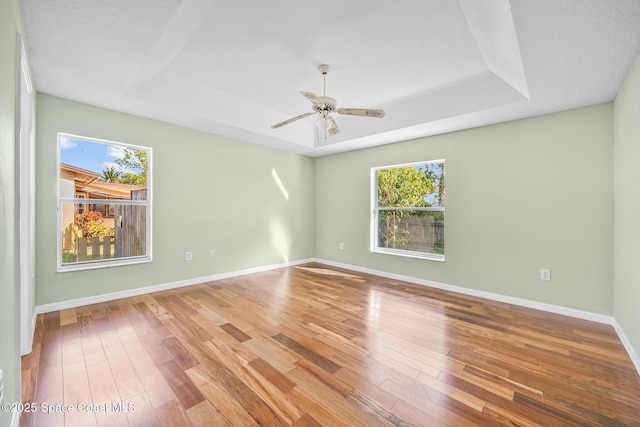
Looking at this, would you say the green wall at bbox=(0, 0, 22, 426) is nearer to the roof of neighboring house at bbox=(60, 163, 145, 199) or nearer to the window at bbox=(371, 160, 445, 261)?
the roof of neighboring house at bbox=(60, 163, 145, 199)

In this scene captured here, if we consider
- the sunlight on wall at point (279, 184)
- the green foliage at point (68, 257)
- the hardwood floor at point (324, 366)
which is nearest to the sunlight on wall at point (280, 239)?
the sunlight on wall at point (279, 184)

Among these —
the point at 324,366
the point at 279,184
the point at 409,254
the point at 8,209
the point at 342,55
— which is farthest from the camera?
the point at 279,184

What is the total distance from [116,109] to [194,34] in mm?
1767

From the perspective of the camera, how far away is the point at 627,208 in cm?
239

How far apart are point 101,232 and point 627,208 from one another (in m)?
5.56

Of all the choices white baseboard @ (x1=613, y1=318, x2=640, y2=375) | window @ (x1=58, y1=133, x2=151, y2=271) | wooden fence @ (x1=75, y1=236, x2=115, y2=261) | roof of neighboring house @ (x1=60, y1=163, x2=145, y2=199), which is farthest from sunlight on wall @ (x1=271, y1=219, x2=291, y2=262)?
white baseboard @ (x1=613, y1=318, x2=640, y2=375)

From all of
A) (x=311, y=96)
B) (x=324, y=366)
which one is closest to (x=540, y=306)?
(x=324, y=366)

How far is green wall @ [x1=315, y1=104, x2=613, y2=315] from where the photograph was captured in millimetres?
2922

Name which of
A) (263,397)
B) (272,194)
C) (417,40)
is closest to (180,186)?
(272,194)

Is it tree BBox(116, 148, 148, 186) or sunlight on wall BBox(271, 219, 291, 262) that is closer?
tree BBox(116, 148, 148, 186)

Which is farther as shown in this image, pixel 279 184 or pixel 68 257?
pixel 279 184

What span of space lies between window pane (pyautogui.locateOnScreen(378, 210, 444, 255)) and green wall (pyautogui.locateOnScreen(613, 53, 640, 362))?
5.99ft

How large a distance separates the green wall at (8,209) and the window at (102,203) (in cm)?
204

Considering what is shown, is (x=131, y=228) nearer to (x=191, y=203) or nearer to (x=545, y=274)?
(x=191, y=203)
